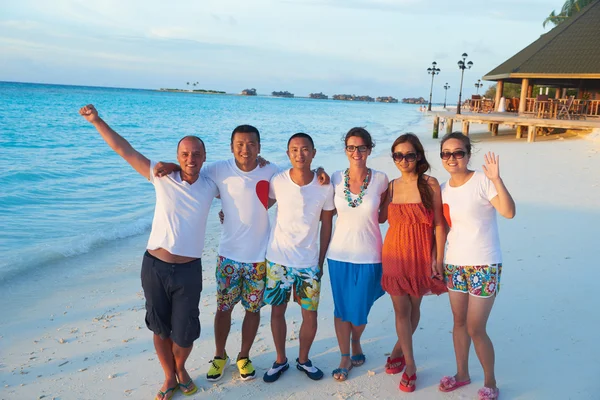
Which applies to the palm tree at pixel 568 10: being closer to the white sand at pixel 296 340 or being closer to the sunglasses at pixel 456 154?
the white sand at pixel 296 340

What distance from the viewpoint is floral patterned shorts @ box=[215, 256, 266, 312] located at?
370cm

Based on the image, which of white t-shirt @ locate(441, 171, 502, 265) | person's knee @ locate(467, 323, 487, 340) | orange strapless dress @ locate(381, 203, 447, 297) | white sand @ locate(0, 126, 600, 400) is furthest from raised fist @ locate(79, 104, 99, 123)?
person's knee @ locate(467, 323, 487, 340)

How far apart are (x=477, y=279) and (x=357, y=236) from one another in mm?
903

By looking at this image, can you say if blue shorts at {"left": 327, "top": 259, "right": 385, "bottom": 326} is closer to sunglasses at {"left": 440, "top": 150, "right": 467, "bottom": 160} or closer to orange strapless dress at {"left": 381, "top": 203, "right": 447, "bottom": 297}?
orange strapless dress at {"left": 381, "top": 203, "right": 447, "bottom": 297}

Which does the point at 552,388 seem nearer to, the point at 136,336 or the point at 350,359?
the point at 350,359

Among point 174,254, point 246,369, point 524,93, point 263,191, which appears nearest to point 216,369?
point 246,369

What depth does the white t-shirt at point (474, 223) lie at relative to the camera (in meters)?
3.37

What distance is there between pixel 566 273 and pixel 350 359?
11.1ft

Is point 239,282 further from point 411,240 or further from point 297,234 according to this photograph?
point 411,240

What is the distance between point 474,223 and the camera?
3.39m

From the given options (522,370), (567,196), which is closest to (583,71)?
(567,196)

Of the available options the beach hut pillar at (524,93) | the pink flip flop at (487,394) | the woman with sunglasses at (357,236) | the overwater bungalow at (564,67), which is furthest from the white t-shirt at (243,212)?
Answer: the beach hut pillar at (524,93)

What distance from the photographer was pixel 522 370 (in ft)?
12.8

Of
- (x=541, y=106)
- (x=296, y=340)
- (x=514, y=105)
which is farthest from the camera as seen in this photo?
(x=514, y=105)
